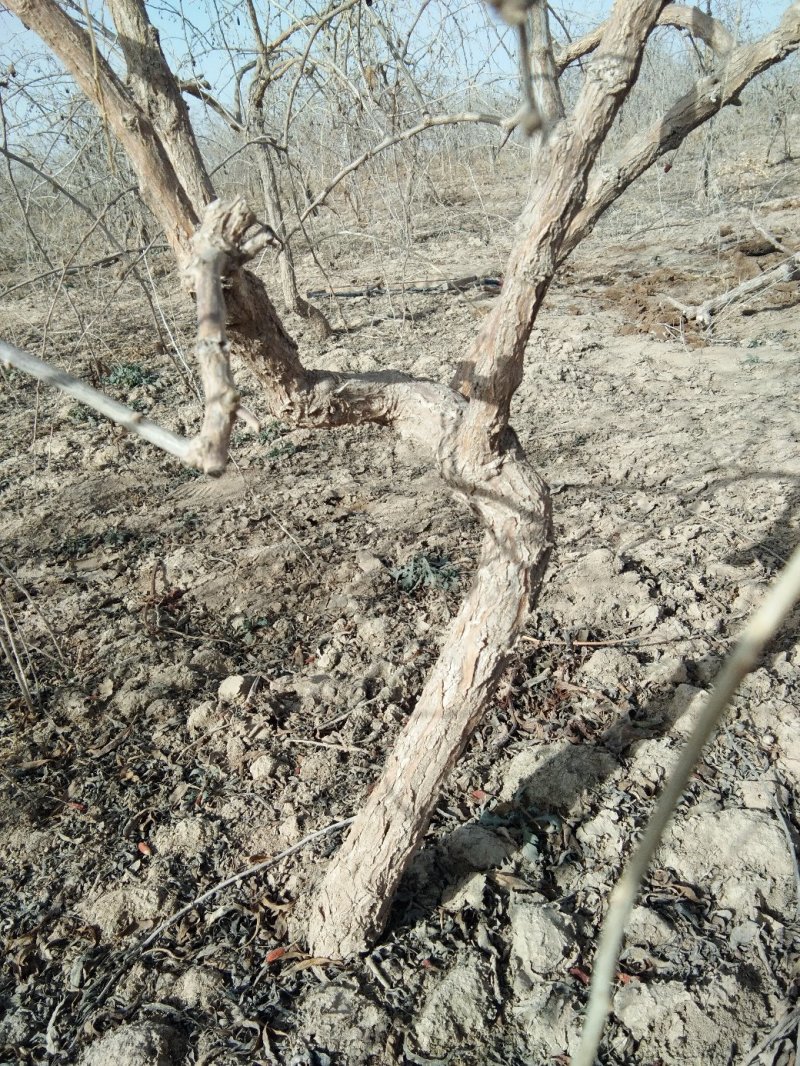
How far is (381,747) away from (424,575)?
869 mm

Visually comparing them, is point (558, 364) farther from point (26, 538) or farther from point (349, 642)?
point (26, 538)

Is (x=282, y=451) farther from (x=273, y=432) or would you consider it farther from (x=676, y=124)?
(x=676, y=124)

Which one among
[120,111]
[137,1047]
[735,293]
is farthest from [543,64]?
[735,293]

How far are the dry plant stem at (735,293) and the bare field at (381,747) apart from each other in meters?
1.02

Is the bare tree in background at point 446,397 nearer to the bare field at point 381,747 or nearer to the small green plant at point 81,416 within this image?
the bare field at point 381,747


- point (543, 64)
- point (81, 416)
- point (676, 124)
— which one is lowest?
point (81, 416)

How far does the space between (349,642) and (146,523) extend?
1.50 metres

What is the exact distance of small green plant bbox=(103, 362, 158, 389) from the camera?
210 inches

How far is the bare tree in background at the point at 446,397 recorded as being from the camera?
142cm

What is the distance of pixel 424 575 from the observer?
2.99 metres

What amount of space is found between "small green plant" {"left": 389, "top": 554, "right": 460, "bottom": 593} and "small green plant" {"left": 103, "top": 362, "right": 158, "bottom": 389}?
3.23 m

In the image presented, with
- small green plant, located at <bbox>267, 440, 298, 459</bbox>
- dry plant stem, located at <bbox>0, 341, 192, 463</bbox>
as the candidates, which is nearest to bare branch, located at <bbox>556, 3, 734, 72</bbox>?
small green plant, located at <bbox>267, 440, 298, 459</bbox>

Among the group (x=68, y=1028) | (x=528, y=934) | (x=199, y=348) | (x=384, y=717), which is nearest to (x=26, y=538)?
(x=384, y=717)

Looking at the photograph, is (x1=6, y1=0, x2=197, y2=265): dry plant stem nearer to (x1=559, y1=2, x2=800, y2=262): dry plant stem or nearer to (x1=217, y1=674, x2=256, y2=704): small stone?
(x1=559, y1=2, x2=800, y2=262): dry plant stem
